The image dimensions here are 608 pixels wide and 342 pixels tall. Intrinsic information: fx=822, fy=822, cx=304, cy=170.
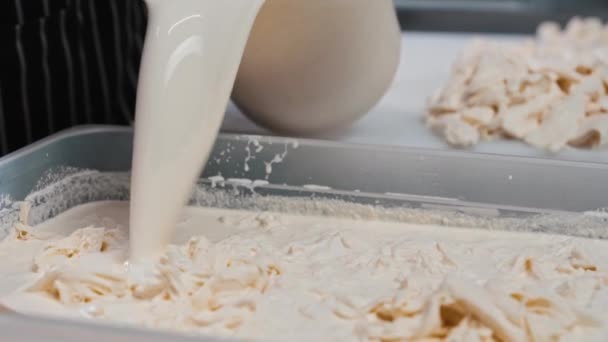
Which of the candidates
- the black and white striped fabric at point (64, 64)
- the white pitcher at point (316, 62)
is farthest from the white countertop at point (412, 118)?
the black and white striped fabric at point (64, 64)

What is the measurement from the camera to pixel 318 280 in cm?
84

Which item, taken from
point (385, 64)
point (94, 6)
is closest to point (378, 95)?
point (385, 64)

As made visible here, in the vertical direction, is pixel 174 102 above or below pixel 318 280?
above

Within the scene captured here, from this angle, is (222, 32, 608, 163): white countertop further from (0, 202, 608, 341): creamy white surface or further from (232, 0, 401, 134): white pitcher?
(0, 202, 608, 341): creamy white surface

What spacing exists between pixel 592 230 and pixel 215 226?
18.3 inches

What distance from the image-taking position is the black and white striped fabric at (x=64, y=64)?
1.13 meters

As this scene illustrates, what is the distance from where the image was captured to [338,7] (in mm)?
1086

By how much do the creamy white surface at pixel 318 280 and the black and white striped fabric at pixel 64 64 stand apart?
0.22 metres

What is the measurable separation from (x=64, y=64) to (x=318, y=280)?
0.61 m

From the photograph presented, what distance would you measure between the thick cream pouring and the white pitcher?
190 mm

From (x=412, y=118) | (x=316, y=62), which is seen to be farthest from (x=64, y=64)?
(x=412, y=118)

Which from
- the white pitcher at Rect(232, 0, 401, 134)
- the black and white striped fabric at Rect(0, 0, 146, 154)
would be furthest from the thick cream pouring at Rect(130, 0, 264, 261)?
the black and white striped fabric at Rect(0, 0, 146, 154)

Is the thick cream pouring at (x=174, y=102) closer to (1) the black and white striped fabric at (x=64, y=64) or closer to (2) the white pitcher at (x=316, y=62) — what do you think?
(2) the white pitcher at (x=316, y=62)

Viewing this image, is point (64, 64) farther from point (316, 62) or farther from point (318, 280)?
point (318, 280)
